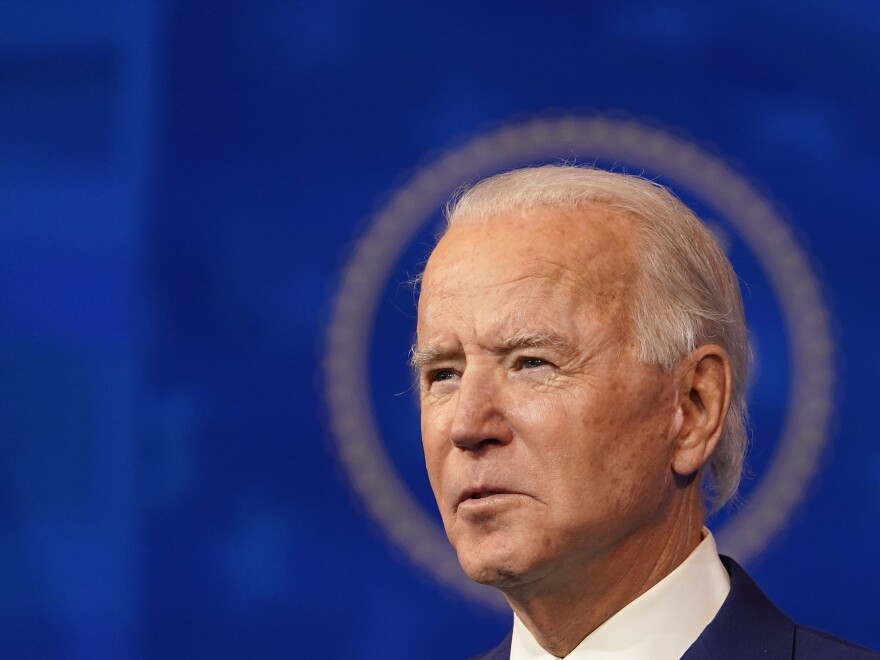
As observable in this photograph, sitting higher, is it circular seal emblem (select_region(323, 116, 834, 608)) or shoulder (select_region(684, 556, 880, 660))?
circular seal emblem (select_region(323, 116, 834, 608))

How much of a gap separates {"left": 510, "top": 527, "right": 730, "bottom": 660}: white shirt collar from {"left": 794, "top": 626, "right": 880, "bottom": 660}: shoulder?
139mm

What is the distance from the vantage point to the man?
205cm

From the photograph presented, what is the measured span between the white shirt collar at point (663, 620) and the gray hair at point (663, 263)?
0.26 m

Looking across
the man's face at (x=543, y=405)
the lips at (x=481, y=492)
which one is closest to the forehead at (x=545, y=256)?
the man's face at (x=543, y=405)

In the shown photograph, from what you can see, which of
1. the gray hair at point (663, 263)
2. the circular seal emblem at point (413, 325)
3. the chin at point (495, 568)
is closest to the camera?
the chin at point (495, 568)

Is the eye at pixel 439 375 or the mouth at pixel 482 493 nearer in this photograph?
the mouth at pixel 482 493

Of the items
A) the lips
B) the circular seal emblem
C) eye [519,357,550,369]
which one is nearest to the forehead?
eye [519,357,550,369]

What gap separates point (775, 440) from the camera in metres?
3.05

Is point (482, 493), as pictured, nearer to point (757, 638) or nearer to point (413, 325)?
point (757, 638)

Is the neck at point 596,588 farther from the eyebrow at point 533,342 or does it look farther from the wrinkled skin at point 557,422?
the eyebrow at point 533,342

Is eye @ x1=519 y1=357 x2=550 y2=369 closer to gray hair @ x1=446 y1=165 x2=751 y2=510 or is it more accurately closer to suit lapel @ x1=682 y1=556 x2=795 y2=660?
gray hair @ x1=446 y1=165 x2=751 y2=510

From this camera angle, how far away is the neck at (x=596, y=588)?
6.91 ft

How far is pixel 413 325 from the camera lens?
3.21 metres

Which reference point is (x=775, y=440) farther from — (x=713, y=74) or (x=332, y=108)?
(x=332, y=108)
